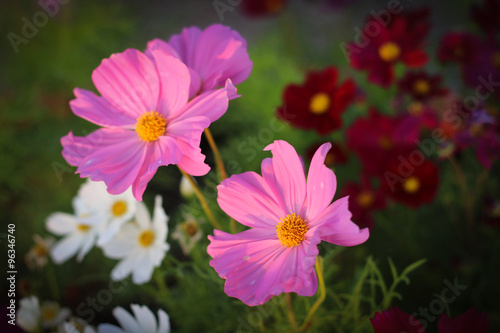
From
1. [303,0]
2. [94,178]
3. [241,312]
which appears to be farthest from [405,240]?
[303,0]

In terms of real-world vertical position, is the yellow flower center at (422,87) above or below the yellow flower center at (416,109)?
above

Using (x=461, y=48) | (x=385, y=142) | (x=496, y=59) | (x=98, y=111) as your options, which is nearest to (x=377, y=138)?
(x=385, y=142)

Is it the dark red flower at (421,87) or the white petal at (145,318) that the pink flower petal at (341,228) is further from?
the dark red flower at (421,87)

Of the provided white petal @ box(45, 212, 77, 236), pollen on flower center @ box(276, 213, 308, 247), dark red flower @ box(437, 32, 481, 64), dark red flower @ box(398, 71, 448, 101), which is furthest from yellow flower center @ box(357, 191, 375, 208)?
white petal @ box(45, 212, 77, 236)

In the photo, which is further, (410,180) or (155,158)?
(410,180)

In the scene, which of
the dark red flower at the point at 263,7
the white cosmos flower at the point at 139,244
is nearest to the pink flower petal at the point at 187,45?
the white cosmos flower at the point at 139,244

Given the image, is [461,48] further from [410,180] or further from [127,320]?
[127,320]

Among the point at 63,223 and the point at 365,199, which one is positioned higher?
the point at 63,223

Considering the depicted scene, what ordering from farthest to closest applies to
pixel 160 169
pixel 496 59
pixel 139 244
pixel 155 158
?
pixel 160 169 < pixel 496 59 < pixel 139 244 < pixel 155 158
